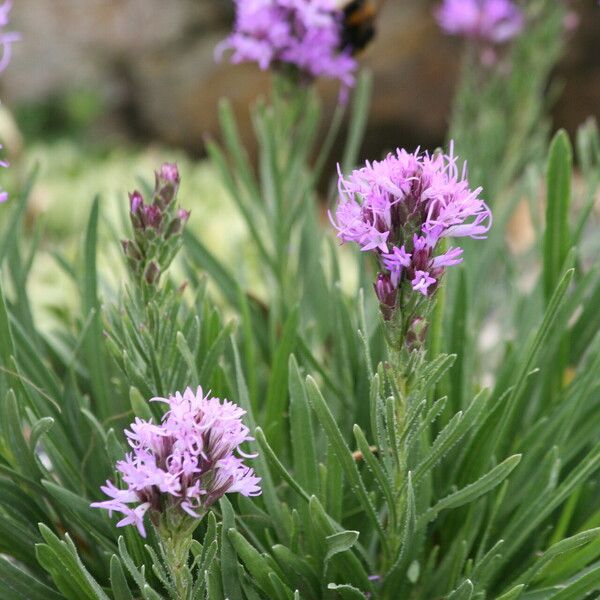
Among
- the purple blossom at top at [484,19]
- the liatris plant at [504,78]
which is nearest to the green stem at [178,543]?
the liatris plant at [504,78]

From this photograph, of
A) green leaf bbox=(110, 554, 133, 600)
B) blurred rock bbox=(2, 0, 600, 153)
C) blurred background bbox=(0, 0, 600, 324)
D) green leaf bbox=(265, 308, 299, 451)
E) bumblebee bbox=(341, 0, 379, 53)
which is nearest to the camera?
green leaf bbox=(110, 554, 133, 600)

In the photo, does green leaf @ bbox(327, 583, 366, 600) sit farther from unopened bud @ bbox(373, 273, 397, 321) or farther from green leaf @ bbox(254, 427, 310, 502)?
unopened bud @ bbox(373, 273, 397, 321)

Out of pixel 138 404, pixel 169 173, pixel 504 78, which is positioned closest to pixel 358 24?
pixel 504 78

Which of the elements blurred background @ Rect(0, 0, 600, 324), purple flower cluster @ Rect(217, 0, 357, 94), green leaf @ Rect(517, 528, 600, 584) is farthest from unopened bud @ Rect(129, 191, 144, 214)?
blurred background @ Rect(0, 0, 600, 324)

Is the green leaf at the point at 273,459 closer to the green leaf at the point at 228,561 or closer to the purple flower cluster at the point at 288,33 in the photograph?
the green leaf at the point at 228,561

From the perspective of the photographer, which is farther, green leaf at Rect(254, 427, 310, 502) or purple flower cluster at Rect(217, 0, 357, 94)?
purple flower cluster at Rect(217, 0, 357, 94)

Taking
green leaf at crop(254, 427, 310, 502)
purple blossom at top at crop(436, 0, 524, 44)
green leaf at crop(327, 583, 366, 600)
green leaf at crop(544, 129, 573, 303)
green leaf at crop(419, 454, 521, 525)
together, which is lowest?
green leaf at crop(327, 583, 366, 600)

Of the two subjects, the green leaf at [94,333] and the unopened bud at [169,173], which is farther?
the green leaf at [94,333]

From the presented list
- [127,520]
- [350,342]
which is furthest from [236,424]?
[350,342]
